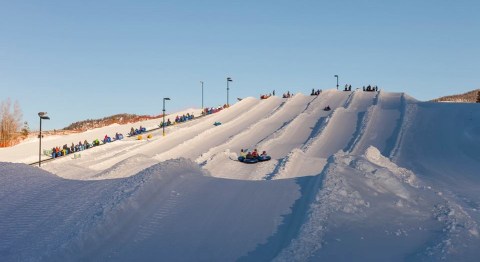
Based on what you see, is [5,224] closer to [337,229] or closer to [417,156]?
[337,229]

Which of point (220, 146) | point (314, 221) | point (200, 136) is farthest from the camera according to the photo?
point (200, 136)

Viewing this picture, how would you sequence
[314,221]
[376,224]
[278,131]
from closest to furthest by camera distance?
1. [314,221]
2. [376,224]
3. [278,131]

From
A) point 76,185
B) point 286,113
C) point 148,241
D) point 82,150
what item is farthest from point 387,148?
point 148,241

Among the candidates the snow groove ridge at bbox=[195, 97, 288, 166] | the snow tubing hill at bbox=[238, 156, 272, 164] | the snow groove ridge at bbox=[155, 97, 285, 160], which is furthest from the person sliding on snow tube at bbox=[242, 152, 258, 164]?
the snow groove ridge at bbox=[155, 97, 285, 160]

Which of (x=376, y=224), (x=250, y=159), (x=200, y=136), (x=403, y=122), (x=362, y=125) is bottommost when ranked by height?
(x=250, y=159)

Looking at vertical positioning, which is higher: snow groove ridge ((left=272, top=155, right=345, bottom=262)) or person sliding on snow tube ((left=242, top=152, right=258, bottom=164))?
snow groove ridge ((left=272, top=155, right=345, bottom=262))

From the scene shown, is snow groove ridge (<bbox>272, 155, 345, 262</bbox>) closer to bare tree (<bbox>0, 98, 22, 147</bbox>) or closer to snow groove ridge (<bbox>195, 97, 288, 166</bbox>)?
snow groove ridge (<bbox>195, 97, 288, 166</bbox>)

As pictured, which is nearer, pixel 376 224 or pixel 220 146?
pixel 376 224

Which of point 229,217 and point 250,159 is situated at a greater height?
point 229,217

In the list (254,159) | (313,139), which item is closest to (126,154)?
(254,159)

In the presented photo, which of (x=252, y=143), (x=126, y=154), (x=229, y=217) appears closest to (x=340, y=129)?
(x=252, y=143)

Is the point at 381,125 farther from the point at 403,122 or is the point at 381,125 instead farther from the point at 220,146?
the point at 220,146

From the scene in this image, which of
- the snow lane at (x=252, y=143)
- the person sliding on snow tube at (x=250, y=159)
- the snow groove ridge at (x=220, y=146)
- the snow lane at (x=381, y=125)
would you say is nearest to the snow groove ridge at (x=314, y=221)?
the snow lane at (x=252, y=143)

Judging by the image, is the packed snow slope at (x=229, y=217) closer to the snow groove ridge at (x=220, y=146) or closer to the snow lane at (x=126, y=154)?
the snow lane at (x=126, y=154)
